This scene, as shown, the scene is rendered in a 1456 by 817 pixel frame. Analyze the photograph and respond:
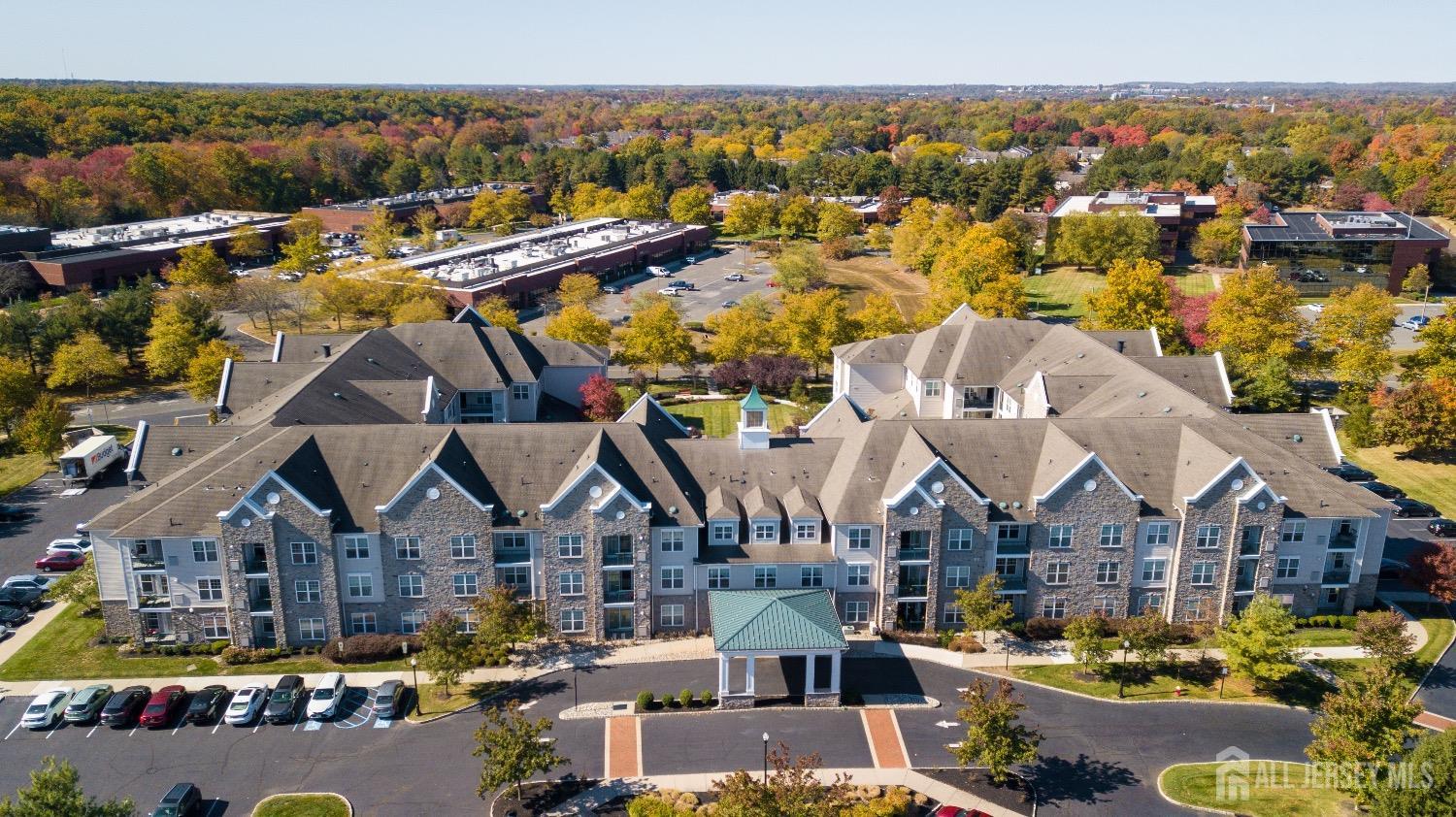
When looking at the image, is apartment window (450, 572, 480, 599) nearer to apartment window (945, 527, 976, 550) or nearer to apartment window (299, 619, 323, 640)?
apartment window (299, 619, 323, 640)

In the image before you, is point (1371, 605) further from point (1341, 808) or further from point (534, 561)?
point (534, 561)

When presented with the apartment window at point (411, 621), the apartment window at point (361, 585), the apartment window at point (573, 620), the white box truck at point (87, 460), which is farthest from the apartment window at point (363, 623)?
the white box truck at point (87, 460)

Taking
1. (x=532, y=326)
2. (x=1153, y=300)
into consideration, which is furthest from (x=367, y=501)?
(x=1153, y=300)

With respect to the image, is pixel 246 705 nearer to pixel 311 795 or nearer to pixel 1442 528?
pixel 311 795

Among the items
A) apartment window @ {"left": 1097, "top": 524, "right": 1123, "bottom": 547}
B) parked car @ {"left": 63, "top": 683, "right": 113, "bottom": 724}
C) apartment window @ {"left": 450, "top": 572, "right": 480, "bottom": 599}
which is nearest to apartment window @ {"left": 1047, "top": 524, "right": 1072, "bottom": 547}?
apartment window @ {"left": 1097, "top": 524, "right": 1123, "bottom": 547}

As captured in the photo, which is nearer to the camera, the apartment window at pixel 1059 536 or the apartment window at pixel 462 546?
the apartment window at pixel 462 546

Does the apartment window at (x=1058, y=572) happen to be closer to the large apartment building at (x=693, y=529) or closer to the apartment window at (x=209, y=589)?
the large apartment building at (x=693, y=529)

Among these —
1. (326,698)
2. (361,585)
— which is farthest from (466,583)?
(326,698)
